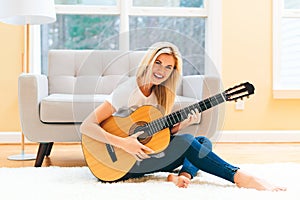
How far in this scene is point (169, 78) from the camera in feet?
5.28

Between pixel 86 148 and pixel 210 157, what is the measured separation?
0.52 m

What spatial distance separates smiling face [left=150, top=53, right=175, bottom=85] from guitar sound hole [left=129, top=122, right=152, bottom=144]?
6.9 inches

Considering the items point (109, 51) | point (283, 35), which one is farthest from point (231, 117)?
point (109, 51)

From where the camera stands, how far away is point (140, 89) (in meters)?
1.65

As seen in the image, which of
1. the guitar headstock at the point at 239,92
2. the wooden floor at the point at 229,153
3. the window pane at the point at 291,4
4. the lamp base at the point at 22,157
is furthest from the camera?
the window pane at the point at 291,4

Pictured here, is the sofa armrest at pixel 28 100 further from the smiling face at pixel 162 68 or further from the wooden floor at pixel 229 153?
the smiling face at pixel 162 68

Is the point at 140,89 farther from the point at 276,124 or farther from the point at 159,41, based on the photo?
the point at 276,124

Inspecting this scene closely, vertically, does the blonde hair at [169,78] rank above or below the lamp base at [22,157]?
above

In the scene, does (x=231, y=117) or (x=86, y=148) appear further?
(x=231, y=117)

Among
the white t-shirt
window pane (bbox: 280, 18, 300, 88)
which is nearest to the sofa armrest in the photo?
the white t-shirt

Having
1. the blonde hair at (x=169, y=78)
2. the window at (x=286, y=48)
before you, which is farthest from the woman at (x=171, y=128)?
the window at (x=286, y=48)

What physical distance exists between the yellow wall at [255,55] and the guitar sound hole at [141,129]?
1.90 metres

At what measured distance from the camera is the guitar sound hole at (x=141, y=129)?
1597mm

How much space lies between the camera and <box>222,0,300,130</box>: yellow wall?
3.38 metres
